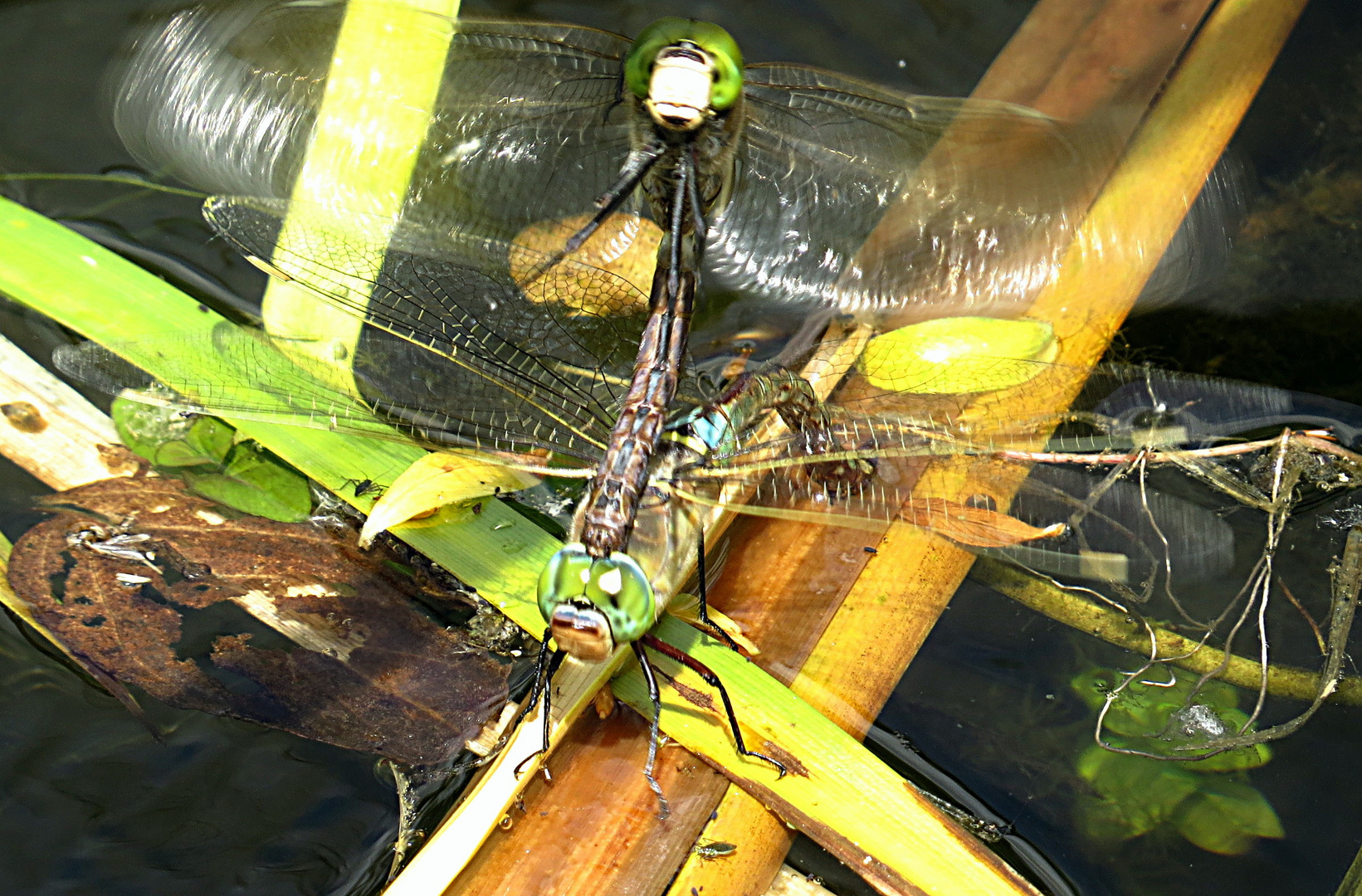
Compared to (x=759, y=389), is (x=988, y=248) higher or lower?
higher

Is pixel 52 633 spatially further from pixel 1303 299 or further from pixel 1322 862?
pixel 1303 299

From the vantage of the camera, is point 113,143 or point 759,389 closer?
point 759,389

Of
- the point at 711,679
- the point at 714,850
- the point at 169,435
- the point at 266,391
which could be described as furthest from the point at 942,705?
the point at 169,435

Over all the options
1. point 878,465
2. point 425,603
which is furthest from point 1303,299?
point 425,603

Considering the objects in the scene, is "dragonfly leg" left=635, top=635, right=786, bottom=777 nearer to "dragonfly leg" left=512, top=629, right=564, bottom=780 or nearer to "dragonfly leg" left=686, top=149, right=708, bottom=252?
"dragonfly leg" left=512, top=629, right=564, bottom=780

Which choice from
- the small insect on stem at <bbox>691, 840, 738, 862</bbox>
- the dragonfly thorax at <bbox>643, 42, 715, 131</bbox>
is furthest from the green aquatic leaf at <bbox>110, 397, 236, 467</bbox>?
the small insect on stem at <bbox>691, 840, 738, 862</bbox>

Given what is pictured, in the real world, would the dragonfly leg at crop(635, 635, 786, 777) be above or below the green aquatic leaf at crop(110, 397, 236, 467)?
above

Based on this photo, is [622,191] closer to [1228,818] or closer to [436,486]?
[436,486]
